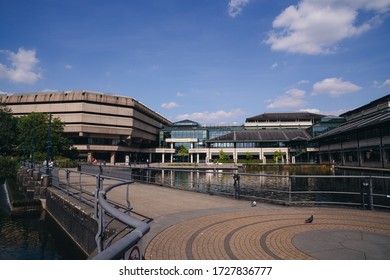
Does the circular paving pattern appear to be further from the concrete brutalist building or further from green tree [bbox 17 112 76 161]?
the concrete brutalist building

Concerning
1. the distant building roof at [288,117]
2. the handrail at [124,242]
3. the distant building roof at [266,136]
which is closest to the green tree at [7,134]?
the distant building roof at [266,136]

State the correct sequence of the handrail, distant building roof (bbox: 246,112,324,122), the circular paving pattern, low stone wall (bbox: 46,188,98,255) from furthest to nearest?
1. distant building roof (bbox: 246,112,324,122)
2. low stone wall (bbox: 46,188,98,255)
3. the circular paving pattern
4. the handrail

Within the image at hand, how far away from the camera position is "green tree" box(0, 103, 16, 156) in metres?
57.7

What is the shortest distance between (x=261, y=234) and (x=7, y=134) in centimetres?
6717

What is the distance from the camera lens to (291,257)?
485 centimetres

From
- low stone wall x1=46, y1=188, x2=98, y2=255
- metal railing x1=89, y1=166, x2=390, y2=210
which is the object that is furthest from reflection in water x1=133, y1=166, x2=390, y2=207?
low stone wall x1=46, y1=188, x2=98, y2=255

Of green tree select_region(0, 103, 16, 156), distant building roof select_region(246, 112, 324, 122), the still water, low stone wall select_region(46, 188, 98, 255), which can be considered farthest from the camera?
distant building roof select_region(246, 112, 324, 122)

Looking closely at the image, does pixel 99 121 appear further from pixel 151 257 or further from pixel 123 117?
pixel 151 257

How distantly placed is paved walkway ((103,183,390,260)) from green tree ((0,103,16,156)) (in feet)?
204

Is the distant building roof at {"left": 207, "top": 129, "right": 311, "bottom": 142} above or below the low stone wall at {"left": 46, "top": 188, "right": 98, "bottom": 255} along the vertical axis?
above

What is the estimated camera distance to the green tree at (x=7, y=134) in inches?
2270

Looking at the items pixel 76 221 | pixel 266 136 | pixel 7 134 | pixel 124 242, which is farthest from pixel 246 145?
pixel 124 242

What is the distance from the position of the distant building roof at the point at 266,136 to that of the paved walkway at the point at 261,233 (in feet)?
241

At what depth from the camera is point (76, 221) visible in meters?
9.61
